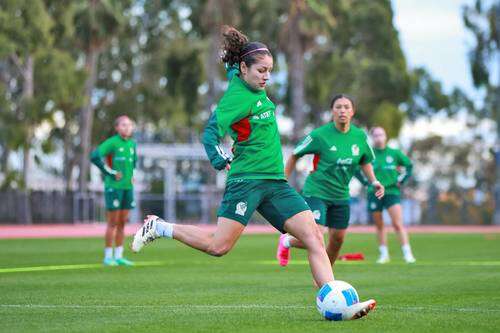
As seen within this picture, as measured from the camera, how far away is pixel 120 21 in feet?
172

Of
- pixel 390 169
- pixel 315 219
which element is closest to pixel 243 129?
pixel 315 219

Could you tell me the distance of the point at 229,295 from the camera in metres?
11.4

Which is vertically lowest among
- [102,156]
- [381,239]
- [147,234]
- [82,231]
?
[82,231]

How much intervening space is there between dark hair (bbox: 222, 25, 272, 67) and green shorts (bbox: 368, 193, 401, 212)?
10.0 m

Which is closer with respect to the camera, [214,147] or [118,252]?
[214,147]

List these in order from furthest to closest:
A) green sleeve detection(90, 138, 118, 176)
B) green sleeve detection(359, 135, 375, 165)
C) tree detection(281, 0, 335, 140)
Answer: tree detection(281, 0, 335, 140) → green sleeve detection(90, 138, 118, 176) → green sleeve detection(359, 135, 375, 165)

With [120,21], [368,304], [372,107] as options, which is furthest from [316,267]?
[372,107]

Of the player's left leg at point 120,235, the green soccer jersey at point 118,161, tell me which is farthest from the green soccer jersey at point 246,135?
the green soccer jersey at point 118,161

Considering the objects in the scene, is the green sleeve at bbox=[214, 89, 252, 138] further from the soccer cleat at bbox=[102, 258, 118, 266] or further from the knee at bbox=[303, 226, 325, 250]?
the soccer cleat at bbox=[102, 258, 118, 266]

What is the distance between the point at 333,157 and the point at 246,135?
382 cm

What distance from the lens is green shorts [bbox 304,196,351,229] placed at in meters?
12.8

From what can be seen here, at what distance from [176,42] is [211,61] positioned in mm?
7750

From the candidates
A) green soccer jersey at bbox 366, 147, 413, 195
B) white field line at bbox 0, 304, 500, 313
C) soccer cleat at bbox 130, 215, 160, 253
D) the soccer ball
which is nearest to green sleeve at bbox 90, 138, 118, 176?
green soccer jersey at bbox 366, 147, 413, 195

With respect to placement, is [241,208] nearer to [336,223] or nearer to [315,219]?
[315,219]
